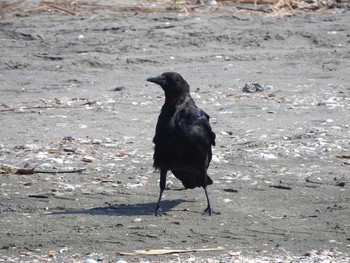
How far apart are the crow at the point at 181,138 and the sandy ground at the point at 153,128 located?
0.39 metres

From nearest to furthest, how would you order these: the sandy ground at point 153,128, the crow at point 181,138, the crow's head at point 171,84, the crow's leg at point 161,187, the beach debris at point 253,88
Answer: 1. the sandy ground at point 153,128
2. the crow at point 181,138
3. the crow's leg at point 161,187
4. the crow's head at point 171,84
5. the beach debris at point 253,88

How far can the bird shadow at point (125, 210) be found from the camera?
891cm

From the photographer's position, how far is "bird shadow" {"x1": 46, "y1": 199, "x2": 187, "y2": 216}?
29.2ft

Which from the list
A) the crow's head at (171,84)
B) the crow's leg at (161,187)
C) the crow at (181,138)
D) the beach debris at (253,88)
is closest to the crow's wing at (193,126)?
the crow at (181,138)

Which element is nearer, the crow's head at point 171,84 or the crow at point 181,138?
the crow at point 181,138

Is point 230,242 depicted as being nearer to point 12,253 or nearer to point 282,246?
point 282,246

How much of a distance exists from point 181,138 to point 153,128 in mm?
3991

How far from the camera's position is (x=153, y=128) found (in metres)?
12.7

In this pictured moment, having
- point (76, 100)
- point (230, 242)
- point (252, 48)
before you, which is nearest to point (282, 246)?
Answer: point (230, 242)

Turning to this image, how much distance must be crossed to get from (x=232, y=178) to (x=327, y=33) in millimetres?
8338

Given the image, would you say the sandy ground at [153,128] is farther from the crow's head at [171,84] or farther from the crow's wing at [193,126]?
the crow's head at [171,84]

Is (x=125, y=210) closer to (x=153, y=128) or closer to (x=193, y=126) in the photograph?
(x=193, y=126)

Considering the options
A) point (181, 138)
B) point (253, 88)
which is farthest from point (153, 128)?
point (181, 138)

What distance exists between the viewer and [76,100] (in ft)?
46.7
